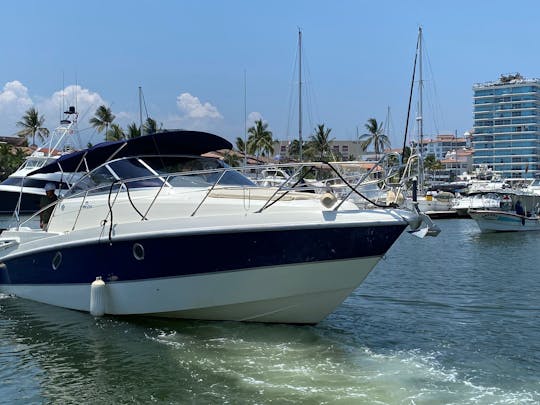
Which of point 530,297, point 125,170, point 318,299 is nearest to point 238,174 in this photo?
point 125,170

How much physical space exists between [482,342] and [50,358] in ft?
19.8

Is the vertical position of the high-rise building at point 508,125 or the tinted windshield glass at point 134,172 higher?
the high-rise building at point 508,125

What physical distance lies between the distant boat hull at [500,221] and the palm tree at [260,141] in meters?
50.6

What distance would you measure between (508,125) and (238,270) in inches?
6391

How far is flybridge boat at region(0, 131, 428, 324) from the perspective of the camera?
763 cm

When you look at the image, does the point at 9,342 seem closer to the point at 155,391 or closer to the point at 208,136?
the point at 155,391

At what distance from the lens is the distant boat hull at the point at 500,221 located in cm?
3164

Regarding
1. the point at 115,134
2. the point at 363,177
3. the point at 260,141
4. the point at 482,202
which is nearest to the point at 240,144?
the point at 260,141

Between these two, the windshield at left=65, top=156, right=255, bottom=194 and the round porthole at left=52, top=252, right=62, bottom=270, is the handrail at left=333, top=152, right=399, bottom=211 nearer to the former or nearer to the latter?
the windshield at left=65, top=156, right=255, bottom=194

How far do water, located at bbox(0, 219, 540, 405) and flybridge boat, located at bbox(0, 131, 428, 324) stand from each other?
0.43 meters

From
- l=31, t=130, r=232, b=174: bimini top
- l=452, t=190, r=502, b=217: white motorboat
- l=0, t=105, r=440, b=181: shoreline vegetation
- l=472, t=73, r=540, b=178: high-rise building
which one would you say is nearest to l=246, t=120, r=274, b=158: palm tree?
l=0, t=105, r=440, b=181: shoreline vegetation

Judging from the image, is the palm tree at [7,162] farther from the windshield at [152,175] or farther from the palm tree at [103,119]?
the windshield at [152,175]

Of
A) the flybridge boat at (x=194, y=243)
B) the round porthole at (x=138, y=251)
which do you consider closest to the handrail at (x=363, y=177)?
the flybridge boat at (x=194, y=243)

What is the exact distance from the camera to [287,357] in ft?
24.1
